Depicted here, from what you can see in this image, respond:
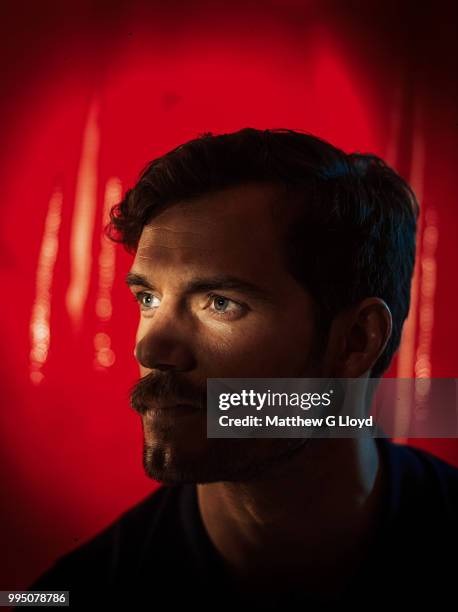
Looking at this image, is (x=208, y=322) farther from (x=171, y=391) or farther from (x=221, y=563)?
(x=221, y=563)

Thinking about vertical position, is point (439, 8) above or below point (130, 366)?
above

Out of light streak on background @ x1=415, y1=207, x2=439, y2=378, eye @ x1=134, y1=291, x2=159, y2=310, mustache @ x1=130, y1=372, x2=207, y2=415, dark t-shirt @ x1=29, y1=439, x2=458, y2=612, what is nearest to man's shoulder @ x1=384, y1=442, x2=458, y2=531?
dark t-shirt @ x1=29, y1=439, x2=458, y2=612

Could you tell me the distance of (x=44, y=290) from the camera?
1.41 meters

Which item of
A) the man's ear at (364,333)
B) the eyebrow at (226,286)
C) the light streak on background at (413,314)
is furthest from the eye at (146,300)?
the light streak on background at (413,314)

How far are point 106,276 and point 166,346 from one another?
0.44 m

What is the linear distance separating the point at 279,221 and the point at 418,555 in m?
0.75

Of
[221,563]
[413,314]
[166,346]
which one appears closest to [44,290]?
[166,346]

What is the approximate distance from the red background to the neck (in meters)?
0.32

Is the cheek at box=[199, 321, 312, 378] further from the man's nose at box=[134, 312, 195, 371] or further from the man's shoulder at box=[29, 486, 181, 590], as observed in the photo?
the man's shoulder at box=[29, 486, 181, 590]

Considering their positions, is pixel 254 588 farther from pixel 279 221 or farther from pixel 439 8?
pixel 439 8

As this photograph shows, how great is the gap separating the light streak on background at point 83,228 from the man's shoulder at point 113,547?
1.53ft

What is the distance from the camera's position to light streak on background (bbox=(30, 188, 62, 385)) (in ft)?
4.61

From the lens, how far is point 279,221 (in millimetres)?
1100

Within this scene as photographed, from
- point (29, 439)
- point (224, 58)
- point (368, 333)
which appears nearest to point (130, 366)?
point (29, 439)
